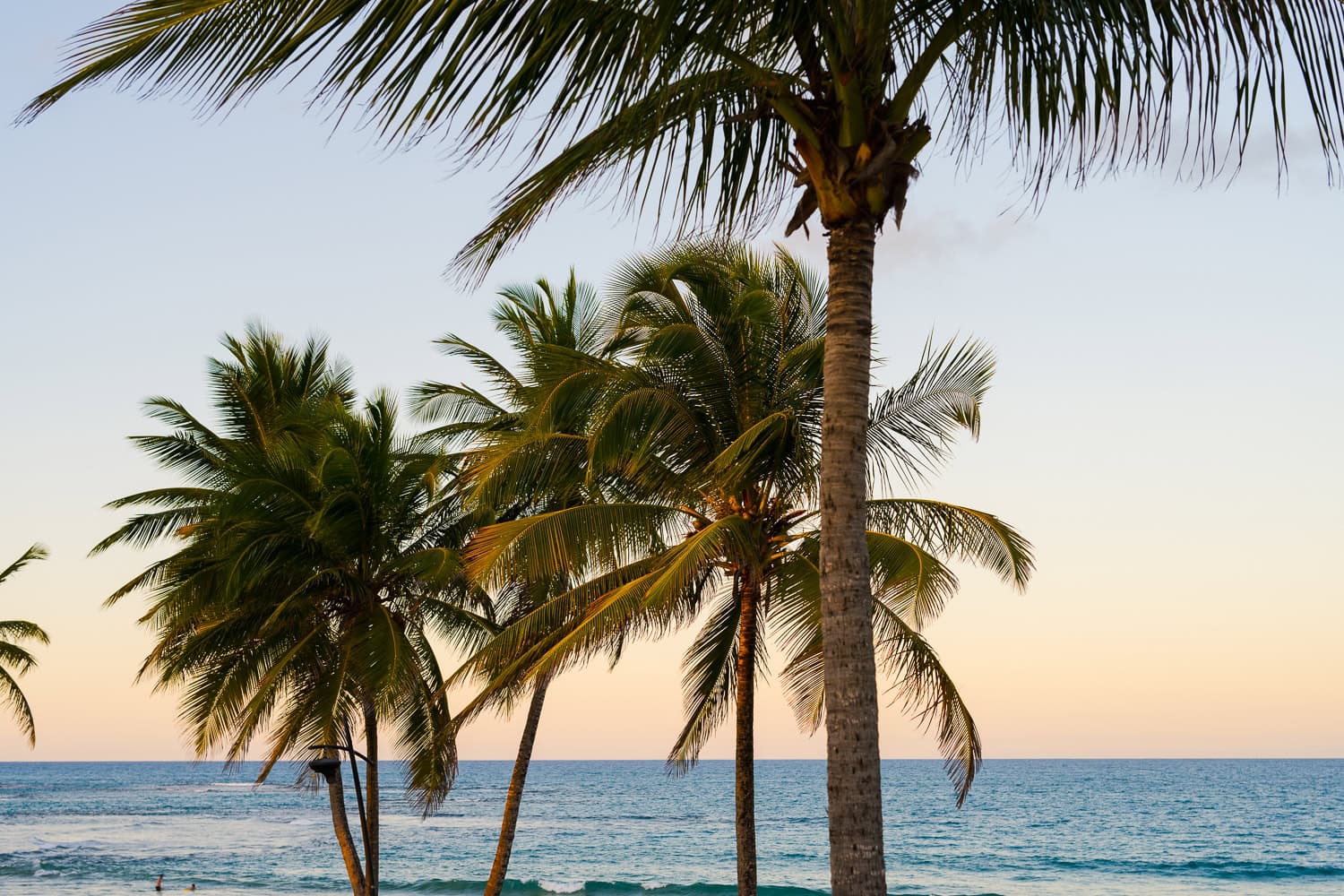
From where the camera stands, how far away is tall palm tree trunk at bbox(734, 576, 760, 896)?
1144 centimetres

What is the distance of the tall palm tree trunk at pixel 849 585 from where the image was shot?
4797 mm

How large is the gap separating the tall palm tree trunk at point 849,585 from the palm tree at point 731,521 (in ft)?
14.3

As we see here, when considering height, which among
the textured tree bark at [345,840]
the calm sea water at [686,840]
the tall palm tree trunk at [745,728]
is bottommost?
the calm sea water at [686,840]

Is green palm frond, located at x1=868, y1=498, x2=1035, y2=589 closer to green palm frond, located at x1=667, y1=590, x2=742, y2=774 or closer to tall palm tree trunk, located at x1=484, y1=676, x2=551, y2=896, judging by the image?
green palm frond, located at x1=667, y1=590, x2=742, y2=774

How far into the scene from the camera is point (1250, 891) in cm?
3403

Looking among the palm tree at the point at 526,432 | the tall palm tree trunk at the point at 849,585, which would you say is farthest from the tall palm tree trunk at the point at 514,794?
the tall palm tree trunk at the point at 849,585

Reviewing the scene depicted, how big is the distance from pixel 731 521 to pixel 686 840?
1612 inches

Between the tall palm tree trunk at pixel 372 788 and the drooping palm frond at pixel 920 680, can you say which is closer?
the drooping palm frond at pixel 920 680

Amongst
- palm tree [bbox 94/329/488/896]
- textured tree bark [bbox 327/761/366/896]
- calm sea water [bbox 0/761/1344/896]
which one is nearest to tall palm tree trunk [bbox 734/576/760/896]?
palm tree [bbox 94/329/488/896]

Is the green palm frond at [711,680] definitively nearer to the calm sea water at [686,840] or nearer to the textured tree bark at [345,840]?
the textured tree bark at [345,840]

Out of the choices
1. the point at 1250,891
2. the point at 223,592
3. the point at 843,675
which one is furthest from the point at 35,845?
the point at 843,675

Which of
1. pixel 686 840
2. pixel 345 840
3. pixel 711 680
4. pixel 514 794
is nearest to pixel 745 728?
pixel 711 680

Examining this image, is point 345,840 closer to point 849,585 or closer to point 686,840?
point 849,585

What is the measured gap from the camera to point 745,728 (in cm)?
1176
